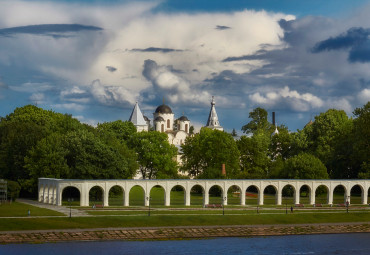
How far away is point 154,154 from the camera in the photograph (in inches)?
4860

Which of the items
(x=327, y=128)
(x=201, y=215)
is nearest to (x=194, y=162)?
(x=327, y=128)

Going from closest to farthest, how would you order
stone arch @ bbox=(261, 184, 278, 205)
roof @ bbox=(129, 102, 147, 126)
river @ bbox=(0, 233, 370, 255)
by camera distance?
river @ bbox=(0, 233, 370, 255) → stone arch @ bbox=(261, 184, 278, 205) → roof @ bbox=(129, 102, 147, 126)

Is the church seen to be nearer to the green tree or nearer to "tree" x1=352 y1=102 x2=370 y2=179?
"tree" x1=352 y1=102 x2=370 y2=179

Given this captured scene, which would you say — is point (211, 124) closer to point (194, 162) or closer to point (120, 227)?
point (194, 162)

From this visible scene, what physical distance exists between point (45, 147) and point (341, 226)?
1471 inches

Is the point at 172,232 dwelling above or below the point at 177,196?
below

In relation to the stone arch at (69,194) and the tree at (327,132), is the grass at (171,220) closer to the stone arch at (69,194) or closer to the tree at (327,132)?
the stone arch at (69,194)

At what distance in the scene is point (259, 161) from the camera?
131 m

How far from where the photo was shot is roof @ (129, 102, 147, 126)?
168337mm

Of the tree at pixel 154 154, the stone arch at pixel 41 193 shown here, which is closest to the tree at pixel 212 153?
the tree at pixel 154 154

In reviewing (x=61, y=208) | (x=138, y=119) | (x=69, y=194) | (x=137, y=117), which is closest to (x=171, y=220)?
(x=61, y=208)

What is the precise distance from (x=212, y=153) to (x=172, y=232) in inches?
2157

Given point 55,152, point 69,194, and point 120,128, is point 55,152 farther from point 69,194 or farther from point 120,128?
point 120,128

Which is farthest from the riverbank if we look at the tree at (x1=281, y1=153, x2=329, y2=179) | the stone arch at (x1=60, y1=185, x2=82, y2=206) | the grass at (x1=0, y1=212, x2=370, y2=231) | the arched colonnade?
the stone arch at (x1=60, y1=185, x2=82, y2=206)
